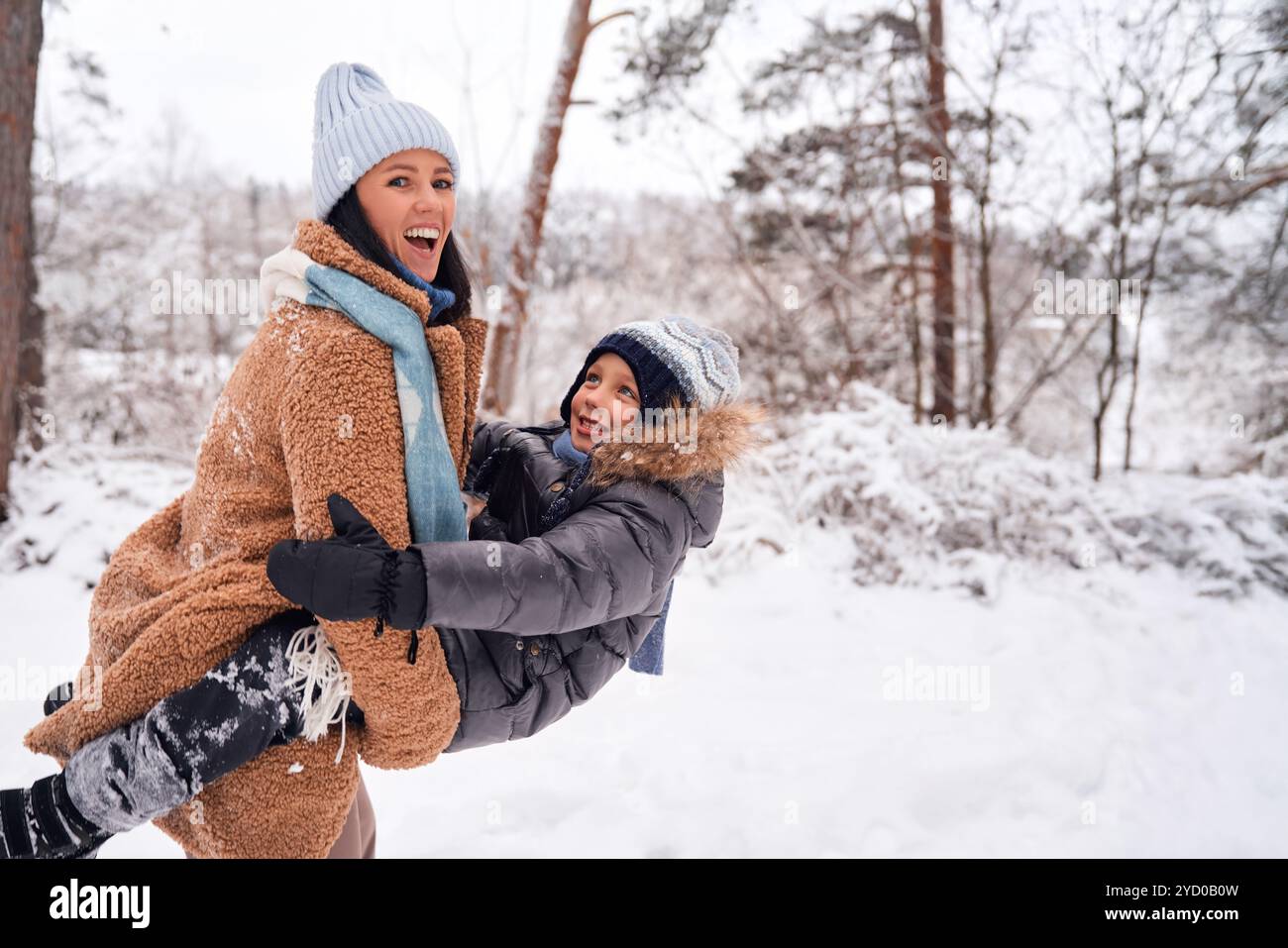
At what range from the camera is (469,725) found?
58.5 inches

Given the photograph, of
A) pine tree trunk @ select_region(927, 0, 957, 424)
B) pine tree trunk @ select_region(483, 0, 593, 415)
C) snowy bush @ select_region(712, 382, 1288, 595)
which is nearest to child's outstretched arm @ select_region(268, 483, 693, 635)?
snowy bush @ select_region(712, 382, 1288, 595)

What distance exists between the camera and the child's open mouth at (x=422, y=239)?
154 cm

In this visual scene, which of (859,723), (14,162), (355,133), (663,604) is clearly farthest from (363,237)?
(14,162)

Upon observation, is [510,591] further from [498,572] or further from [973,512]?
[973,512]

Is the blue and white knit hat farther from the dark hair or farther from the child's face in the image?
the dark hair

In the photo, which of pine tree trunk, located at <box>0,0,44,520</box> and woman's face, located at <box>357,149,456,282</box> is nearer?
woman's face, located at <box>357,149,456,282</box>

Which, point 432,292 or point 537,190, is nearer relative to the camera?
point 432,292

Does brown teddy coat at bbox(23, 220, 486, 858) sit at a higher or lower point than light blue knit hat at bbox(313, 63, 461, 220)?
lower

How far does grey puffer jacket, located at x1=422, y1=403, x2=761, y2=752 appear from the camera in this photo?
49.2 inches

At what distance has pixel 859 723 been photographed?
131 inches

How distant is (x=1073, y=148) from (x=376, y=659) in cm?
794

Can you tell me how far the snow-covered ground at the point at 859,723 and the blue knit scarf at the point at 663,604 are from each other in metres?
0.91

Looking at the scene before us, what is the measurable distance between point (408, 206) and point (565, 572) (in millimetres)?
792

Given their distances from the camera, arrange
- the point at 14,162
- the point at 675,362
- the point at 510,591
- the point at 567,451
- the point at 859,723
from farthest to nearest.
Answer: the point at 14,162 → the point at 859,723 → the point at 567,451 → the point at 675,362 → the point at 510,591
